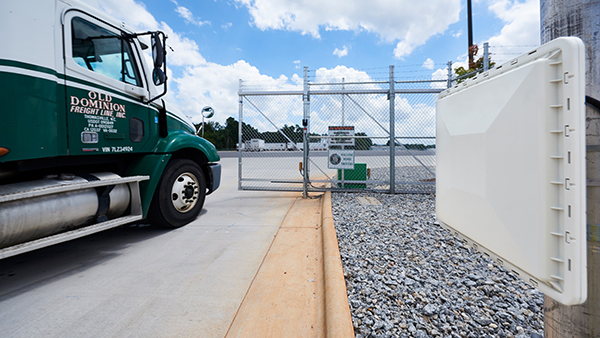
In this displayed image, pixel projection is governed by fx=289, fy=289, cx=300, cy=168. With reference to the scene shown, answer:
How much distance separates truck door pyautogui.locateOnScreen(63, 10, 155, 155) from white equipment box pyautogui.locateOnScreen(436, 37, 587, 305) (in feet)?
12.6

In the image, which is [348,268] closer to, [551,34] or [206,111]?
[551,34]

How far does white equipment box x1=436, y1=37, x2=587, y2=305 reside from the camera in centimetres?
90

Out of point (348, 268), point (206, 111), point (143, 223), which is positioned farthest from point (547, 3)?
point (143, 223)

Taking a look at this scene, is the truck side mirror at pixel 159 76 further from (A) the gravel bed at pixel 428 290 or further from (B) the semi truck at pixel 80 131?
(A) the gravel bed at pixel 428 290

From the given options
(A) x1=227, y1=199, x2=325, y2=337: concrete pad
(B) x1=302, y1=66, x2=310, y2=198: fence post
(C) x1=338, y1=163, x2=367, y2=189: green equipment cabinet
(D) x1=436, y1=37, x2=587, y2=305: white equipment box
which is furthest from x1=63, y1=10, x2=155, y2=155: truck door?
(C) x1=338, y1=163, x2=367, y2=189: green equipment cabinet

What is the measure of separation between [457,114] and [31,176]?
14.0ft

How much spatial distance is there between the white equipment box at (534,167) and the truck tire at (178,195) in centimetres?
410

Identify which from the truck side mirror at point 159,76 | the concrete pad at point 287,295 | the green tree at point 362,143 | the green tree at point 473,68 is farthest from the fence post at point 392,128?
the truck side mirror at point 159,76

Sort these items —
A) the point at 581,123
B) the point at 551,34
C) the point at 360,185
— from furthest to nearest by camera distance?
the point at 360,185 < the point at 551,34 < the point at 581,123

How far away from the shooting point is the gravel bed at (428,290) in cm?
193

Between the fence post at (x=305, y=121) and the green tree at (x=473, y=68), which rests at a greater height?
the green tree at (x=473, y=68)

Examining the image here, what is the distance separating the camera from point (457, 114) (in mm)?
1533

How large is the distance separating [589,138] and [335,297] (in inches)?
70.8

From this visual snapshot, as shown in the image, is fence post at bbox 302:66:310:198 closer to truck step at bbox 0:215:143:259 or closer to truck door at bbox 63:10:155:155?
truck door at bbox 63:10:155:155
